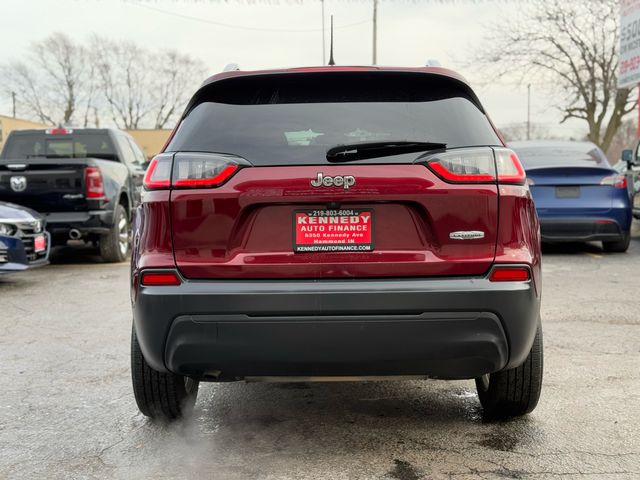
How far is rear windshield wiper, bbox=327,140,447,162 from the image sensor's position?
2797 mm

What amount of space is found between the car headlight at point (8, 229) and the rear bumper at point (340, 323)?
5.30 meters

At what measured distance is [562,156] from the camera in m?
9.82

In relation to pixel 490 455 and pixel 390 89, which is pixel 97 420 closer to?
pixel 490 455

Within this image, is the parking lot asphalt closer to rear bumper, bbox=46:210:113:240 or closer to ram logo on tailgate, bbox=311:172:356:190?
ram logo on tailgate, bbox=311:172:356:190

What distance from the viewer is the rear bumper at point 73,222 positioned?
903cm

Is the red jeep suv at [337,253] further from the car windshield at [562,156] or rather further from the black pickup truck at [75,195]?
the car windshield at [562,156]

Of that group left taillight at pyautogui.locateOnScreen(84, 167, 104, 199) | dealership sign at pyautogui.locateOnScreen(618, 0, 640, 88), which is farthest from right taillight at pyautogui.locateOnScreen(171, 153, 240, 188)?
dealership sign at pyautogui.locateOnScreen(618, 0, 640, 88)

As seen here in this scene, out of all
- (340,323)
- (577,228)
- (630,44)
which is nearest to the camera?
(340,323)

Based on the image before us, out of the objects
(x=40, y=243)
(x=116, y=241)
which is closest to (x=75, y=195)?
(x=116, y=241)

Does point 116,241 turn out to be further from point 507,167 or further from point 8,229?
point 507,167

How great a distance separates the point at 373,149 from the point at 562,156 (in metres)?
7.74

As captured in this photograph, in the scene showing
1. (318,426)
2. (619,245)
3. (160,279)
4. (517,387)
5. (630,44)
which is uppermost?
(630,44)

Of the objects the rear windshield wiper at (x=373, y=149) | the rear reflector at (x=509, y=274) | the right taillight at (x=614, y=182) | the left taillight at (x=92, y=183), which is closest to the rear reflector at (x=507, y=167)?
the rear windshield wiper at (x=373, y=149)

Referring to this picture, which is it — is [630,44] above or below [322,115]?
above
